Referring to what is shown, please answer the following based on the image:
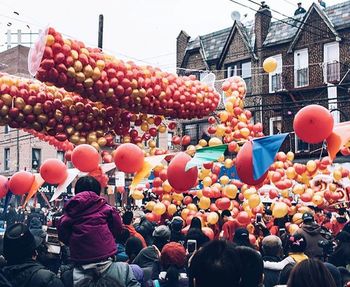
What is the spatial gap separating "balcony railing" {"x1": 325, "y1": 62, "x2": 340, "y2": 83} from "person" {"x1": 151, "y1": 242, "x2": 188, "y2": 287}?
18.5 meters

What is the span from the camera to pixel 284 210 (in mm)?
8289

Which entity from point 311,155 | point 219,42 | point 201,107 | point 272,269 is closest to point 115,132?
point 201,107

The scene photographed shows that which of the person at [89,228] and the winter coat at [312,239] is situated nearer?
the person at [89,228]

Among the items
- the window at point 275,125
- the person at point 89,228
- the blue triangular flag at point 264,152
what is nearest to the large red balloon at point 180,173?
the blue triangular flag at point 264,152

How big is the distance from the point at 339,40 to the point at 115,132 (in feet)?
52.3

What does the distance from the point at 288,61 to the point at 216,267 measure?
897 inches

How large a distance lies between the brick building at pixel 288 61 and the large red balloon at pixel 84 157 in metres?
13.5

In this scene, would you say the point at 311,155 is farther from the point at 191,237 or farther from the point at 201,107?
the point at 191,237

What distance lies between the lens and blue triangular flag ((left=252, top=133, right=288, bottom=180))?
594 cm

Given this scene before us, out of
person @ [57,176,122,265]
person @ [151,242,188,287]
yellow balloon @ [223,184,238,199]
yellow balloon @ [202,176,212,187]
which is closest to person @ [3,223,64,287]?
person @ [57,176,122,265]

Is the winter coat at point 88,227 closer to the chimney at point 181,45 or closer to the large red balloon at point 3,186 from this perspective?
the large red balloon at point 3,186

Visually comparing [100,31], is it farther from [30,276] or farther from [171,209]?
[30,276]

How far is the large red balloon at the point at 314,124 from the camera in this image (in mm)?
5590

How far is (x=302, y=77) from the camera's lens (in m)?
23.6
